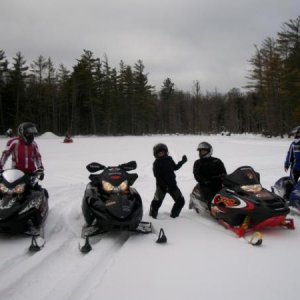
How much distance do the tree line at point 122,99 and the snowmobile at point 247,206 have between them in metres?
35.4

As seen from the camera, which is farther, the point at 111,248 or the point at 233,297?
the point at 111,248

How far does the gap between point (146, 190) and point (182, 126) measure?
251ft

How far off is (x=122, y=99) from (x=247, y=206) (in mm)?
60807

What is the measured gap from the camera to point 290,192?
24.4ft

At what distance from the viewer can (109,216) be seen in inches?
201

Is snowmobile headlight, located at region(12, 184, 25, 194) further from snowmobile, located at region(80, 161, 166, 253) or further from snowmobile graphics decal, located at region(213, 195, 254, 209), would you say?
snowmobile graphics decal, located at region(213, 195, 254, 209)

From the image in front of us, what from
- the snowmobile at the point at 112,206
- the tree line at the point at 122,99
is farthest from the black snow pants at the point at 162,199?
the tree line at the point at 122,99

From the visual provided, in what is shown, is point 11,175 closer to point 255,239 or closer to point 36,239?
point 36,239

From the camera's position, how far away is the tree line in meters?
43.6

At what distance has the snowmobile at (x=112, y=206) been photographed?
5.09m

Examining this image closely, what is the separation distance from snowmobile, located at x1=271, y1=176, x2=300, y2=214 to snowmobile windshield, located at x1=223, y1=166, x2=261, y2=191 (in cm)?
142

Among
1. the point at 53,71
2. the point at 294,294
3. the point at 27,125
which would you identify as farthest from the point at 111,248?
Result: the point at 53,71

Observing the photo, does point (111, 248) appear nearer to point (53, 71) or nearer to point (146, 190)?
point (146, 190)

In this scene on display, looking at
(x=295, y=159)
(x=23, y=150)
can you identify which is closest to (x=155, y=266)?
(x=23, y=150)
